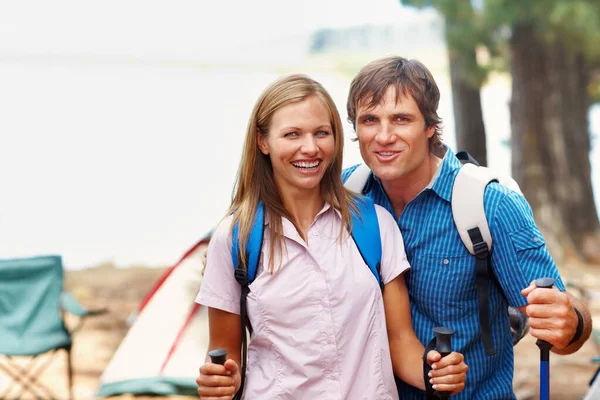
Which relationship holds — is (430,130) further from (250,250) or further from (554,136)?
(554,136)

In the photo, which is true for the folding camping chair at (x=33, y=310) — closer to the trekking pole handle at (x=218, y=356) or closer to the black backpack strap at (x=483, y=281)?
the trekking pole handle at (x=218, y=356)

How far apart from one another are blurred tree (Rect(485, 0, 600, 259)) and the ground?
21.6 inches

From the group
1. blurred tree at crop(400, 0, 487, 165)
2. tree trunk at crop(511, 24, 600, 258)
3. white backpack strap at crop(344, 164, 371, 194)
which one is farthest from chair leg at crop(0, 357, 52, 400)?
tree trunk at crop(511, 24, 600, 258)

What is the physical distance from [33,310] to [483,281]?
12.0 feet

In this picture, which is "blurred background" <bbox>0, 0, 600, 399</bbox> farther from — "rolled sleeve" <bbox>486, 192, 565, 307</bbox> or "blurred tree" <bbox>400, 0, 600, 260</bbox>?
"rolled sleeve" <bbox>486, 192, 565, 307</bbox>

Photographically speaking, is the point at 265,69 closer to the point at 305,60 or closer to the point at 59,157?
the point at 305,60

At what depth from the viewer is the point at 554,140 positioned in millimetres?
7762

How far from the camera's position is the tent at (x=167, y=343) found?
414 centimetres

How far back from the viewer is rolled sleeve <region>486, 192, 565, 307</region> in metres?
1.91

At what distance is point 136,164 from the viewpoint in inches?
608

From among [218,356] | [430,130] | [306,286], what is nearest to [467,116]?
[430,130]

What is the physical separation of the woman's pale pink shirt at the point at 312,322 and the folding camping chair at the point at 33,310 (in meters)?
2.98

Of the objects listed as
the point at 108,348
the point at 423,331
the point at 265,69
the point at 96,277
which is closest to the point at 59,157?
the point at 265,69

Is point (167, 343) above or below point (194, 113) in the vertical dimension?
below
